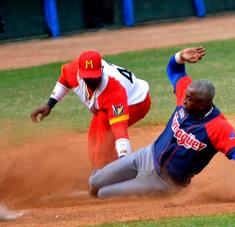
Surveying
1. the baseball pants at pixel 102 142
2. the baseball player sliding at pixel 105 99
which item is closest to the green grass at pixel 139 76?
the baseball player sliding at pixel 105 99

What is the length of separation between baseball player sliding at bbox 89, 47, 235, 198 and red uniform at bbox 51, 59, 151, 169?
0.30 meters

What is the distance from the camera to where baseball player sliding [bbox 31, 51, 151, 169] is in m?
7.86

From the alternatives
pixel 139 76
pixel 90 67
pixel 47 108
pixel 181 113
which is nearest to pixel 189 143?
pixel 181 113

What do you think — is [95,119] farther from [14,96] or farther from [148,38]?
[148,38]

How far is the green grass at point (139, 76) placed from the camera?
39.3 ft

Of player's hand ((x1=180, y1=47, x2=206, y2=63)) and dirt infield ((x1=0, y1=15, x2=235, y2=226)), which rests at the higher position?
player's hand ((x1=180, y1=47, x2=206, y2=63))

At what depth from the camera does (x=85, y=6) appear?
22.9m

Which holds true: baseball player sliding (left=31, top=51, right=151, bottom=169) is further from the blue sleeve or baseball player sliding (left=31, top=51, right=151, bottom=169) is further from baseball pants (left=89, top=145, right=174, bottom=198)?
the blue sleeve

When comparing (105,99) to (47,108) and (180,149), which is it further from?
(180,149)

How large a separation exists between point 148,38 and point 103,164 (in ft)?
44.3

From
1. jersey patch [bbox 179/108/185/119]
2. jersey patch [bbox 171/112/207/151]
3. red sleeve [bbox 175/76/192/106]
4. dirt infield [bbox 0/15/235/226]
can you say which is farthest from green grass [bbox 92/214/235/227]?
red sleeve [bbox 175/76/192/106]

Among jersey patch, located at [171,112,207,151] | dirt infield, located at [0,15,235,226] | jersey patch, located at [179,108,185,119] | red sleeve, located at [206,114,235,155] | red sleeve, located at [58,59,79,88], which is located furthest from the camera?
red sleeve, located at [58,59,79,88]

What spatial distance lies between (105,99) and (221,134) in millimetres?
1656

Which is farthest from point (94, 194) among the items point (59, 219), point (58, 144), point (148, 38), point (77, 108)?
point (148, 38)
